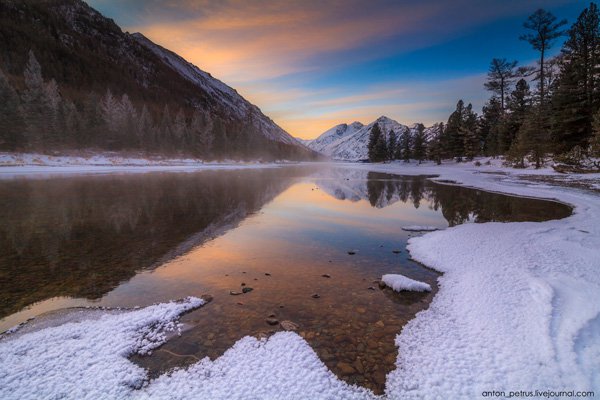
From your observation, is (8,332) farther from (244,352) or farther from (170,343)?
(244,352)

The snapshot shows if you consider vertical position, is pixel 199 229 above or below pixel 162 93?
below

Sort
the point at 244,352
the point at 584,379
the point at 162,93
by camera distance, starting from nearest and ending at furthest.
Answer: the point at 584,379, the point at 244,352, the point at 162,93

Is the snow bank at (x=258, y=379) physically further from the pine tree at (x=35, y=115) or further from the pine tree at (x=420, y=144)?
the pine tree at (x=420, y=144)

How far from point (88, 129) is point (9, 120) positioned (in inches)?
599

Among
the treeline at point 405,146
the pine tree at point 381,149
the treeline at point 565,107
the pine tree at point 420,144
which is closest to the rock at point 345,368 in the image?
the treeline at point 565,107

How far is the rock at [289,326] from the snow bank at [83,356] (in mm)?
2127

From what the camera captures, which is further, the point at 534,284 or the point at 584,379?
the point at 534,284

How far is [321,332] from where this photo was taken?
561 centimetres

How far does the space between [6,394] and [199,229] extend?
31.9 ft

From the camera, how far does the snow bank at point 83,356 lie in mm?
3984

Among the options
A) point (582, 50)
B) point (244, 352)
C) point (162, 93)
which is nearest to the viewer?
point (244, 352)

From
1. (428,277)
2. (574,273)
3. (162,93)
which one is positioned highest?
(162,93)

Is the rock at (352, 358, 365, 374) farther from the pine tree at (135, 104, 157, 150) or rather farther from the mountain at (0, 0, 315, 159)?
the pine tree at (135, 104, 157, 150)

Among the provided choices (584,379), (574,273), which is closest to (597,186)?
(574,273)
